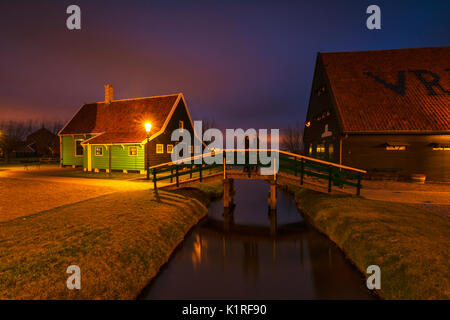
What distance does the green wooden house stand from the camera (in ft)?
60.7

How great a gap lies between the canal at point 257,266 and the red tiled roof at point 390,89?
933 centimetres

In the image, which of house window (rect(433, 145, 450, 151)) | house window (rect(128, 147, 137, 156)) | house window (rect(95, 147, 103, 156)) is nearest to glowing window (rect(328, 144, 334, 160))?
house window (rect(433, 145, 450, 151))

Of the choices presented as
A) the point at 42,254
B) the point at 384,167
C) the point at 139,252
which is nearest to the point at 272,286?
the point at 139,252

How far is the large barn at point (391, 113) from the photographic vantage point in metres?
13.9

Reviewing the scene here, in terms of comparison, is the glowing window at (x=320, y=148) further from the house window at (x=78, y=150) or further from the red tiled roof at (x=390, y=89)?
the house window at (x=78, y=150)

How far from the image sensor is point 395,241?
540cm

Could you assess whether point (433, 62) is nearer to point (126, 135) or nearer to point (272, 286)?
point (272, 286)

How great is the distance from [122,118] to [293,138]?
1575 inches

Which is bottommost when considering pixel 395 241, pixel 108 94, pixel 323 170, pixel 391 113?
pixel 395 241

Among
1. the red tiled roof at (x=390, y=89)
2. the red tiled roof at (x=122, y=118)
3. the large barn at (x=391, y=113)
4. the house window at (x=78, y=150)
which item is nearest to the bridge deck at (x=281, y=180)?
the large barn at (x=391, y=113)

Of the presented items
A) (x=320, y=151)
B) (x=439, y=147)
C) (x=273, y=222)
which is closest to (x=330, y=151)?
(x=320, y=151)

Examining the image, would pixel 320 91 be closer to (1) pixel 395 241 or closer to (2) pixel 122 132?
(1) pixel 395 241

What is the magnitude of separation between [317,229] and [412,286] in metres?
4.75

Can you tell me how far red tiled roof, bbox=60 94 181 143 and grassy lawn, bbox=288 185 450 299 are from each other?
15730mm
